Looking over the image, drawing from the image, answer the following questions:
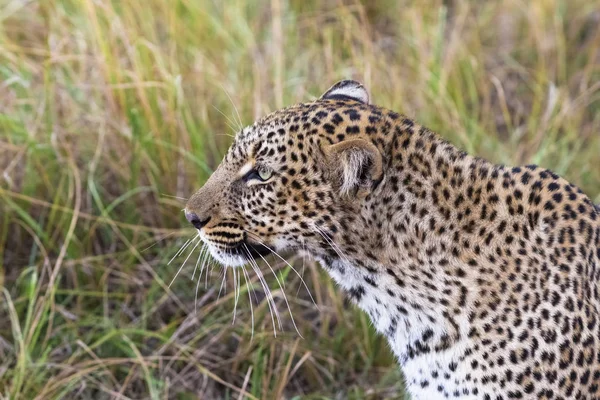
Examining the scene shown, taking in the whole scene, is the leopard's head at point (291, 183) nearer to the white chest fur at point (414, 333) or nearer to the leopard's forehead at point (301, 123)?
the leopard's forehead at point (301, 123)

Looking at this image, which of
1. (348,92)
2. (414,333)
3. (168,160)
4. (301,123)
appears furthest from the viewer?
(168,160)

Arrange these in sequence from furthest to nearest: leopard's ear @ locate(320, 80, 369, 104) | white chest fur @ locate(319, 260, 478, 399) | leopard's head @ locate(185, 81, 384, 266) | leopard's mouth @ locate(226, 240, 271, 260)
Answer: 1. leopard's ear @ locate(320, 80, 369, 104)
2. leopard's mouth @ locate(226, 240, 271, 260)
3. white chest fur @ locate(319, 260, 478, 399)
4. leopard's head @ locate(185, 81, 384, 266)

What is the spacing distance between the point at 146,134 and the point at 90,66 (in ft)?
3.06

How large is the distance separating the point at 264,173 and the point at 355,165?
45cm

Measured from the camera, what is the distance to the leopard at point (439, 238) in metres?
4.12

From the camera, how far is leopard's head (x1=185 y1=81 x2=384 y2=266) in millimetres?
4070

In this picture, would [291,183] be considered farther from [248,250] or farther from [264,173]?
[248,250]

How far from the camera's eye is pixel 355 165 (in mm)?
3979

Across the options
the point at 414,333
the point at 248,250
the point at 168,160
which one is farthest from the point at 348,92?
the point at 168,160

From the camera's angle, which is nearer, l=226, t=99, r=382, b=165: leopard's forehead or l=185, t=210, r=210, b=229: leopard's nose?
l=226, t=99, r=382, b=165: leopard's forehead

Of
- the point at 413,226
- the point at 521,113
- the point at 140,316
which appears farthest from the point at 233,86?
the point at 413,226

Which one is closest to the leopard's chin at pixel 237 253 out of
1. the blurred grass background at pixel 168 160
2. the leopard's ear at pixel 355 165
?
the leopard's ear at pixel 355 165

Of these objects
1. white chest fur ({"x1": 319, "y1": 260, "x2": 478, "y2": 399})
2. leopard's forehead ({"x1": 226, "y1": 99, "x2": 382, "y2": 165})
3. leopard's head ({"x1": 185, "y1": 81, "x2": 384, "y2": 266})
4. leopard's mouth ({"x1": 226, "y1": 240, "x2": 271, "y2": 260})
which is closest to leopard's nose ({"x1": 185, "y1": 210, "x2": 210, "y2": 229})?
leopard's head ({"x1": 185, "y1": 81, "x2": 384, "y2": 266})

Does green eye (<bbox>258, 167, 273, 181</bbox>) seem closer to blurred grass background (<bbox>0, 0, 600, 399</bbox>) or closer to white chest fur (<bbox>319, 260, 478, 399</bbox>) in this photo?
white chest fur (<bbox>319, 260, 478, 399</bbox>)
